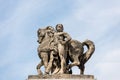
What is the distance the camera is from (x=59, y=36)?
32.7m

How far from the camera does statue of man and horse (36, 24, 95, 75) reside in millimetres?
32344

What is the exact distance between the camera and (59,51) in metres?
32.4

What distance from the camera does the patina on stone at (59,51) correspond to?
1273 inches

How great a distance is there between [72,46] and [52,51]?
113cm

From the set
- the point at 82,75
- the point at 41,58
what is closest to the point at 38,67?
the point at 41,58

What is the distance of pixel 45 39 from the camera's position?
108 ft

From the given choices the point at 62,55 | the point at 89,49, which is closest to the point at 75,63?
the point at 62,55

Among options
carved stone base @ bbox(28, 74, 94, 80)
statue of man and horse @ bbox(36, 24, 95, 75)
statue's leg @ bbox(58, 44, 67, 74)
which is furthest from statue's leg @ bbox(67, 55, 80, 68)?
carved stone base @ bbox(28, 74, 94, 80)

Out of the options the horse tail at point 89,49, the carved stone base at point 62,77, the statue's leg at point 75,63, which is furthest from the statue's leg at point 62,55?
the horse tail at point 89,49

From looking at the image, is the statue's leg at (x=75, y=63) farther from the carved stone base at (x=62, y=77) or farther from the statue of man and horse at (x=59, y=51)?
the carved stone base at (x=62, y=77)

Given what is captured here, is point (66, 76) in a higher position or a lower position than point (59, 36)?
lower

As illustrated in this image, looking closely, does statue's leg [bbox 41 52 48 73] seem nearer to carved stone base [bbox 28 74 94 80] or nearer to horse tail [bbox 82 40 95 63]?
carved stone base [bbox 28 74 94 80]

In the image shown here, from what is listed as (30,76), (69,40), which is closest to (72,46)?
(69,40)

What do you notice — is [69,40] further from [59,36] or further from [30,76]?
[30,76]
